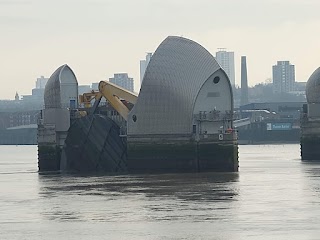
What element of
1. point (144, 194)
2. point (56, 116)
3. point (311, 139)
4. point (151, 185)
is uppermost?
point (56, 116)

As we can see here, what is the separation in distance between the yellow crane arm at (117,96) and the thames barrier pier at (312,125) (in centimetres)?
1912

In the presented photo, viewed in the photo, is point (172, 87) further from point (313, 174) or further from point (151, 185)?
point (151, 185)

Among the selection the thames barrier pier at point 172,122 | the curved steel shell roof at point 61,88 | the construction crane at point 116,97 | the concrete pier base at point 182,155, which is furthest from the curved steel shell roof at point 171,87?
the curved steel shell roof at point 61,88

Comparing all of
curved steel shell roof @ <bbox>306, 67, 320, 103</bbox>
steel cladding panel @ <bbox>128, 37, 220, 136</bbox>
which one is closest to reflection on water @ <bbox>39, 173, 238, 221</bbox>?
steel cladding panel @ <bbox>128, 37, 220, 136</bbox>

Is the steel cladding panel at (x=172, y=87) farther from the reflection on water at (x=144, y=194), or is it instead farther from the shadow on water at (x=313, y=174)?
the shadow on water at (x=313, y=174)

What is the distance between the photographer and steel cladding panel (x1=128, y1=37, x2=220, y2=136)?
85.9 m

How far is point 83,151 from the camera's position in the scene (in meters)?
92.1

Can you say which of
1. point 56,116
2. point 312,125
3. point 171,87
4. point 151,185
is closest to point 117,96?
point 56,116

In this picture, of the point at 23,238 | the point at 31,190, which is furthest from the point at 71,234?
the point at 31,190

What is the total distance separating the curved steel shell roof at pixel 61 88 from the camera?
9569 cm

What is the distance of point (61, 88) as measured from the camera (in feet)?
316

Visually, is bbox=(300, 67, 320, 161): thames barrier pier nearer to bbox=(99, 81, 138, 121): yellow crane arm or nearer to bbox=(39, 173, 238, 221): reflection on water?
bbox=(99, 81, 138, 121): yellow crane arm

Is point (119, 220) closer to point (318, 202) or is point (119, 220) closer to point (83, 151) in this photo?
point (318, 202)

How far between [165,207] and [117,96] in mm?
36956
